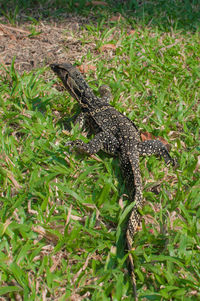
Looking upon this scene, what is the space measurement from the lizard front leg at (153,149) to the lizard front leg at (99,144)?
1.14 ft

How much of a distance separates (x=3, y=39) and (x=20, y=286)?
512cm

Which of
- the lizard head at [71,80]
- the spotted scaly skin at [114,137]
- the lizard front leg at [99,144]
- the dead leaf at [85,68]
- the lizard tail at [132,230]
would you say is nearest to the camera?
the lizard tail at [132,230]

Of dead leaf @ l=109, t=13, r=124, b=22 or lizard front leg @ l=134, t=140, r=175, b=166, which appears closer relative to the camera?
lizard front leg @ l=134, t=140, r=175, b=166

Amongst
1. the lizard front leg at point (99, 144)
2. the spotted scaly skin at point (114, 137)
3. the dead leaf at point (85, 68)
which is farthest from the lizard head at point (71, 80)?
the lizard front leg at point (99, 144)

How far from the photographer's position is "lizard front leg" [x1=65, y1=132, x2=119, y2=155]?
4.34 meters

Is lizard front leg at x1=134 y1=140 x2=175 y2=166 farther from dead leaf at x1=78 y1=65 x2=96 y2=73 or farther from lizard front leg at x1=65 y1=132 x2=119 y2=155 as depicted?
dead leaf at x1=78 y1=65 x2=96 y2=73

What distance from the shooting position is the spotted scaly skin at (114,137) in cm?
382

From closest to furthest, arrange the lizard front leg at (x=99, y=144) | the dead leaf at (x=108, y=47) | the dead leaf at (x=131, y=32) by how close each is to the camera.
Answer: the lizard front leg at (x=99, y=144) < the dead leaf at (x=108, y=47) < the dead leaf at (x=131, y=32)

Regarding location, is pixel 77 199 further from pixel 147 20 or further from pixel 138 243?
pixel 147 20

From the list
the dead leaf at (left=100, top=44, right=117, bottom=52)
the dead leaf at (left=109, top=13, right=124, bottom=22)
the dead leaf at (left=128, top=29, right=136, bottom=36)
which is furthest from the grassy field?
the dead leaf at (left=109, top=13, right=124, bottom=22)

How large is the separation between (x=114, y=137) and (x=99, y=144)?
0.28 meters

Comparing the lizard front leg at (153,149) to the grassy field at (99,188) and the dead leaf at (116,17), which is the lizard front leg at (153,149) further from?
the dead leaf at (116,17)

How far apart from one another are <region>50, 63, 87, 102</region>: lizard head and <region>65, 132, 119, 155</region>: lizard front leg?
39.5 inches

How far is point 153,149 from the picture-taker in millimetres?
4410
